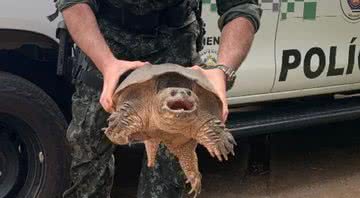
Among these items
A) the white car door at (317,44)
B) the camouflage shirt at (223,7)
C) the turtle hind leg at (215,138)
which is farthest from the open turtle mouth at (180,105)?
the white car door at (317,44)

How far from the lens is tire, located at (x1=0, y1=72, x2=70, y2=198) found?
3.29 meters

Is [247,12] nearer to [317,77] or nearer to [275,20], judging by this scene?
[275,20]

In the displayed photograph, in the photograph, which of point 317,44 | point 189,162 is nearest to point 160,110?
point 189,162

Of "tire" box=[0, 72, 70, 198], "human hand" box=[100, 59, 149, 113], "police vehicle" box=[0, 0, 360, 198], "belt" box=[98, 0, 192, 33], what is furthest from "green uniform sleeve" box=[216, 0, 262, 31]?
"tire" box=[0, 72, 70, 198]

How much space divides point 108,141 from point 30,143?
3.42 feet

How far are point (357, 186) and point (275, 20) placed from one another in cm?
131

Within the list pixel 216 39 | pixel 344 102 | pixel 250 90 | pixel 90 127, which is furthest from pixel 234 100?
pixel 90 127

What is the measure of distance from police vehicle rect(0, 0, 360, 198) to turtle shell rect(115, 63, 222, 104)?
126 centimetres

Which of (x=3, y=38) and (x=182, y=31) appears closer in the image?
(x=182, y=31)

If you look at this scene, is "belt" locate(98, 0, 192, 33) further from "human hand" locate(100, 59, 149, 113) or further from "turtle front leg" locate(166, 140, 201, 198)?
"turtle front leg" locate(166, 140, 201, 198)

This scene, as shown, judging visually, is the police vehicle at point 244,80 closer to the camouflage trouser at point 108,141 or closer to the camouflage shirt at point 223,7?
the camouflage trouser at point 108,141

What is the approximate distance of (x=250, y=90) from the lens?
13.1 feet

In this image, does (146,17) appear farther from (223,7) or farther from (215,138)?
(215,138)

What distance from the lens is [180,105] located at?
1.54 metres
